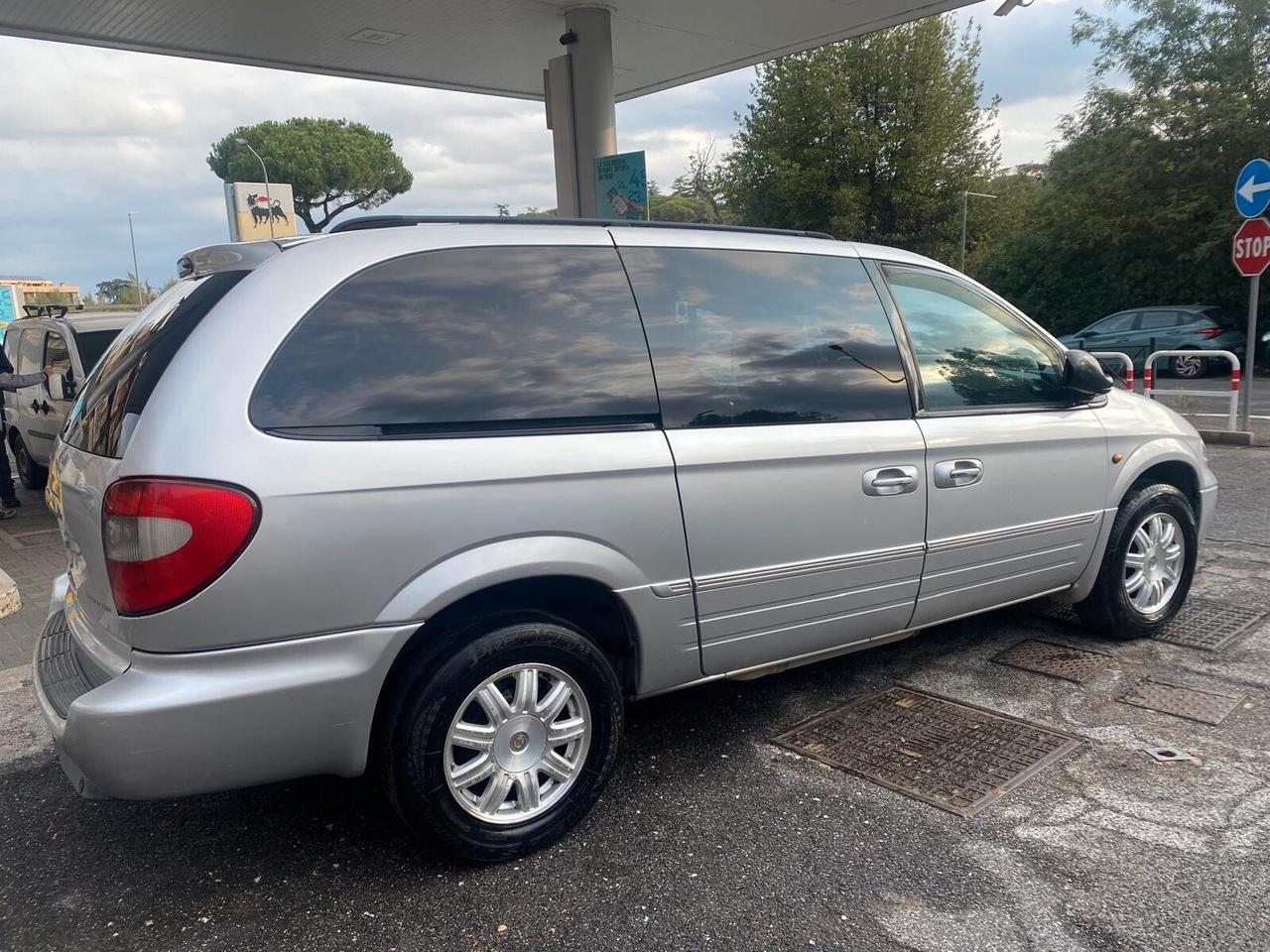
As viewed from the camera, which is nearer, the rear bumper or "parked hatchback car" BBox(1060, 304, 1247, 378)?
the rear bumper

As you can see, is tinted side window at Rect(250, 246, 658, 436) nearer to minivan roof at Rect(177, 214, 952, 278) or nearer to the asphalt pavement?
minivan roof at Rect(177, 214, 952, 278)

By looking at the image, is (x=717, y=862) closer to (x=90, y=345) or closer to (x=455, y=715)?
(x=455, y=715)

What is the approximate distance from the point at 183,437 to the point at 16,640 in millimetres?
3799

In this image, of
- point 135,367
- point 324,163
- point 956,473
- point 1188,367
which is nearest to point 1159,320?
point 1188,367

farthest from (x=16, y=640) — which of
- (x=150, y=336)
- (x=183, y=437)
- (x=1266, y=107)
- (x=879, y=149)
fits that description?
(x=879, y=149)

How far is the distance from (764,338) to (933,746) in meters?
1.64

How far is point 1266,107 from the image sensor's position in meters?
19.6

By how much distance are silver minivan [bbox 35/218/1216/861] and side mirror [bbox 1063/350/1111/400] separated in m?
0.45

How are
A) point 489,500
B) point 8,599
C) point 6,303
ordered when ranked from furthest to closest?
point 6,303, point 8,599, point 489,500

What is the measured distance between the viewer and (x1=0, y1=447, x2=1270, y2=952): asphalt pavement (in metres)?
2.51

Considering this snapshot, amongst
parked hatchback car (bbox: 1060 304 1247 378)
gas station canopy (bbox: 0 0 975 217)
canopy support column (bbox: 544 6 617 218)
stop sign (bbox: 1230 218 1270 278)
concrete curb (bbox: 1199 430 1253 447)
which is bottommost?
concrete curb (bbox: 1199 430 1253 447)

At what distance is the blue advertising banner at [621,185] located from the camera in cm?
984

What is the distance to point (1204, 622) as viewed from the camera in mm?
4750

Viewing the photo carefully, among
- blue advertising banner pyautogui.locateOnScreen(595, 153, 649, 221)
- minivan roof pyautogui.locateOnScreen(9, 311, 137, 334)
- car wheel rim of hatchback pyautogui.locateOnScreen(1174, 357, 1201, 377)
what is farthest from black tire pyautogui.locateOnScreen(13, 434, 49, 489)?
car wheel rim of hatchback pyautogui.locateOnScreen(1174, 357, 1201, 377)
